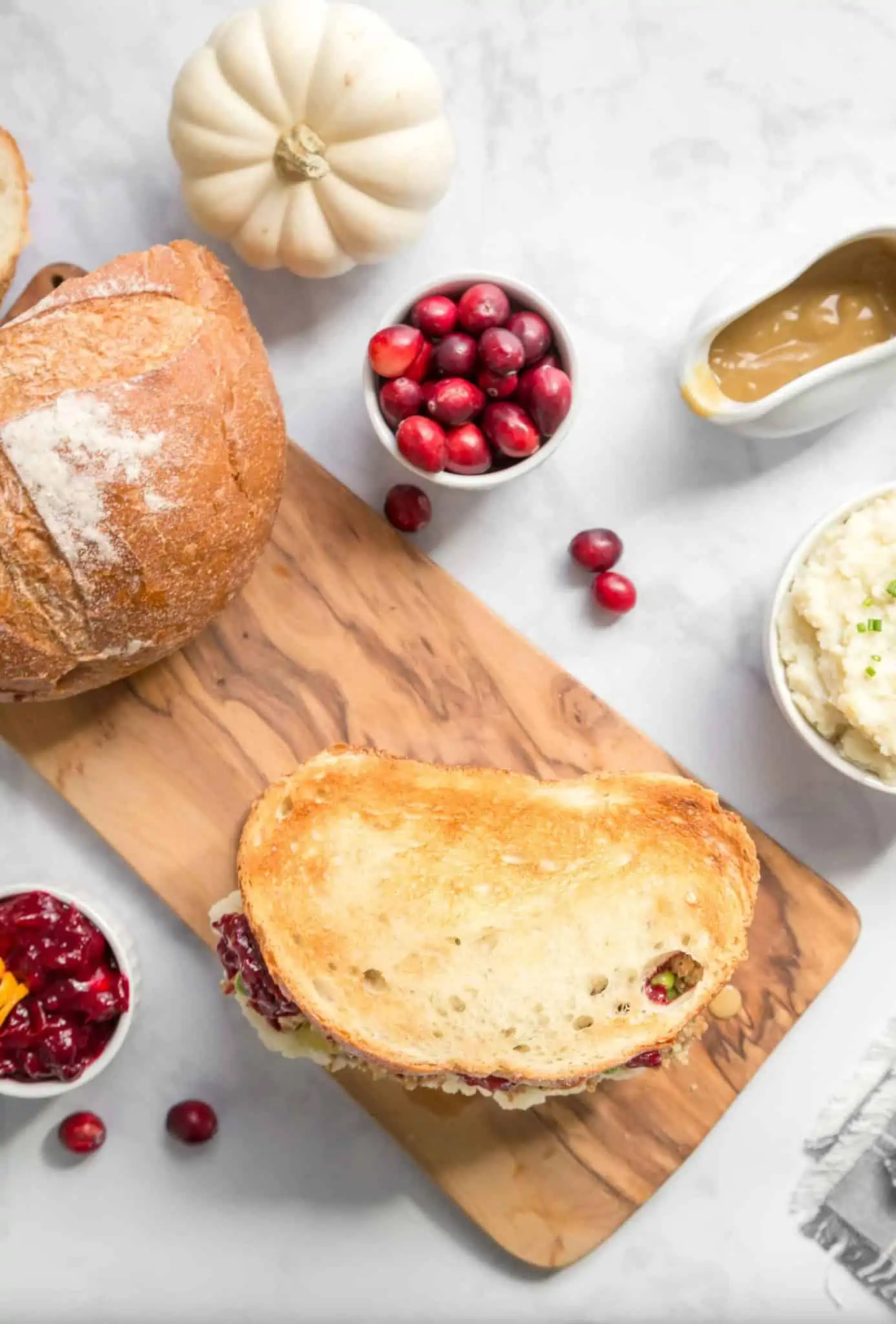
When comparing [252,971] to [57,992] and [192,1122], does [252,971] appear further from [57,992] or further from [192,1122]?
[192,1122]

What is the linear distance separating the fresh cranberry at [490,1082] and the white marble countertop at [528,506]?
0.57 metres

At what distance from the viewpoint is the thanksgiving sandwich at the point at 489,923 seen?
7.63 ft

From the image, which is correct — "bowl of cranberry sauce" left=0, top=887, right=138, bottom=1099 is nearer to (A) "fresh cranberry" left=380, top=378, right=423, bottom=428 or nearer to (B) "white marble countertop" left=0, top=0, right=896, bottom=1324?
(B) "white marble countertop" left=0, top=0, right=896, bottom=1324

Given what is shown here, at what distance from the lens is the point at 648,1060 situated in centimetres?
240

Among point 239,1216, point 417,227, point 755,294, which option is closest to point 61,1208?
point 239,1216

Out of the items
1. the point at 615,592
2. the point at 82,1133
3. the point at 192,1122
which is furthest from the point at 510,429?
the point at 82,1133

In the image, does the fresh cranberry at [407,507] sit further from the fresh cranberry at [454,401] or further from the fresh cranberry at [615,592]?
the fresh cranberry at [615,592]

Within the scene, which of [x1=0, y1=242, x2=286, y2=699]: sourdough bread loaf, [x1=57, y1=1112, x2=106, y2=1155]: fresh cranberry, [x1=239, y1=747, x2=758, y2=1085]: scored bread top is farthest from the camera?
[x1=57, y1=1112, x2=106, y2=1155]: fresh cranberry

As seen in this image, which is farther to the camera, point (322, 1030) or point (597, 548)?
point (597, 548)

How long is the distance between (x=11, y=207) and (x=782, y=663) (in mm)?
2056

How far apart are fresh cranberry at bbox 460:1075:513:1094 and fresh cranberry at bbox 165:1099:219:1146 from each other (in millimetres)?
761

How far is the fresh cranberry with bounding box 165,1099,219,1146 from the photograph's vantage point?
2.76 m

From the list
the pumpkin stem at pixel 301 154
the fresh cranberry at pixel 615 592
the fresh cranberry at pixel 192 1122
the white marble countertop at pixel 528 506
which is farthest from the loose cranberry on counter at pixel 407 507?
the fresh cranberry at pixel 192 1122

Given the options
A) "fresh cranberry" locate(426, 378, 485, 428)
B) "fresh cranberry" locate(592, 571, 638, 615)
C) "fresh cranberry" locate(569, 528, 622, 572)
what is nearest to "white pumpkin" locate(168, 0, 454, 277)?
"fresh cranberry" locate(426, 378, 485, 428)
